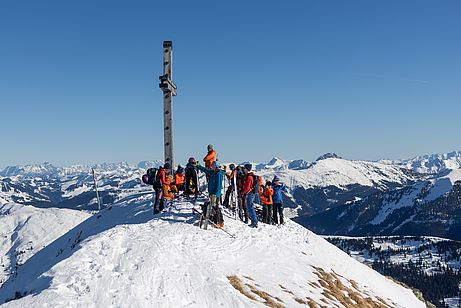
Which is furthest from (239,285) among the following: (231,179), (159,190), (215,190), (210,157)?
(231,179)

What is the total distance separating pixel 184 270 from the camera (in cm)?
1384

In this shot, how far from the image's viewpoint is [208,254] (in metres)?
16.3

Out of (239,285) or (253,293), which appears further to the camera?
(239,285)

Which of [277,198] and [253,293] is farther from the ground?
[277,198]

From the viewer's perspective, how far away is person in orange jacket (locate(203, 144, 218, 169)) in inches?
911

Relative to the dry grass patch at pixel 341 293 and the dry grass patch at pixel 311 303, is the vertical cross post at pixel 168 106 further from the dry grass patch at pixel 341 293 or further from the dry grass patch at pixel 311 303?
the dry grass patch at pixel 311 303

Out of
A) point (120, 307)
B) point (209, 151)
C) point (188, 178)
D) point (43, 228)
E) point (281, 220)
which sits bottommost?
point (43, 228)

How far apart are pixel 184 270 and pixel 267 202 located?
12223 millimetres

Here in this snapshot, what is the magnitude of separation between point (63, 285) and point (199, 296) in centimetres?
404

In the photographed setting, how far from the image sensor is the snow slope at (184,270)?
11.7m

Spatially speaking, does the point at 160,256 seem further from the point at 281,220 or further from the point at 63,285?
the point at 281,220

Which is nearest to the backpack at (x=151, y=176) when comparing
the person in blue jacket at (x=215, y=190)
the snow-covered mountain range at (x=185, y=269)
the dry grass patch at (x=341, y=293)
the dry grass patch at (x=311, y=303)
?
the snow-covered mountain range at (x=185, y=269)

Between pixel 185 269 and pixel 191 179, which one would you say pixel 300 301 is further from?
pixel 191 179

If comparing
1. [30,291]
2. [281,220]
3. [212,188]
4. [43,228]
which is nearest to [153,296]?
[30,291]
